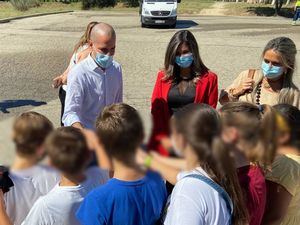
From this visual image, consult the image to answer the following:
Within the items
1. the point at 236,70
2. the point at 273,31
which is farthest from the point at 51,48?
the point at 273,31

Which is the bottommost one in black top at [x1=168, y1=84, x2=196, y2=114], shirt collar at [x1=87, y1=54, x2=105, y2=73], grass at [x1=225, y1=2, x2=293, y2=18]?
grass at [x1=225, y1=2, x2=293, y2=18]

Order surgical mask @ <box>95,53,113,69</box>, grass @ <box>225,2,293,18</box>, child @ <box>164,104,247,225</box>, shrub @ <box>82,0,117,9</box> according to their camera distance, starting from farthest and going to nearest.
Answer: shrub @ <box>82,0,117,9</box> → grass @ <box>225,2,293,18</box> → surgical mask @ <box>95,53,113,69</box> → child @ <box>164,104,247,225</box>

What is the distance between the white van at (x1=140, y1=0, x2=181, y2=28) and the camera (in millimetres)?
17891

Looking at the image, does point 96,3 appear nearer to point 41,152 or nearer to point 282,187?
point 282,187

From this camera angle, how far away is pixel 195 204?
140 centimetres

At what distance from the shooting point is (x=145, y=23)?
18359mm

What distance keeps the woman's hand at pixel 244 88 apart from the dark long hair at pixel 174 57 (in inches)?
10.8

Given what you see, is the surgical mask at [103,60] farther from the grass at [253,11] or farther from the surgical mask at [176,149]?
the grass at [253,11]

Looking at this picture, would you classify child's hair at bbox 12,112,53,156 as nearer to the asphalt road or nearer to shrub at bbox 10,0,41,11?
the asphalt road

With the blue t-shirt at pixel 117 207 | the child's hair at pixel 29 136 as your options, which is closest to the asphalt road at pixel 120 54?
the child's hair at pixel 29 136

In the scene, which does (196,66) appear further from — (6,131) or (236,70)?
(236,70)

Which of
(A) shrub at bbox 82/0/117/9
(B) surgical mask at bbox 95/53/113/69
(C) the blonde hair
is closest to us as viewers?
(C) the blonde hair

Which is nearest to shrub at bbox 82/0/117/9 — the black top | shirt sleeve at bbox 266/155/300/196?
the black top

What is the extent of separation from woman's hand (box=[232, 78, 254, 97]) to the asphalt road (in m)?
2.35
